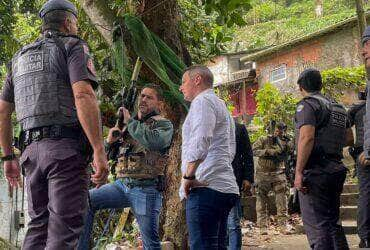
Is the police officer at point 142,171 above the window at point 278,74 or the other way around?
the other way around

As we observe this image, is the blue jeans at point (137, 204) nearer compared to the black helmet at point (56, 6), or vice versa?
the black helmet at point (56, 6)

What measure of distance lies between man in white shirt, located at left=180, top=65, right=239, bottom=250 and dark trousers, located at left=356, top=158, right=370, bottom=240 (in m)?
2.25

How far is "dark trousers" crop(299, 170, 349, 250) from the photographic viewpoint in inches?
173

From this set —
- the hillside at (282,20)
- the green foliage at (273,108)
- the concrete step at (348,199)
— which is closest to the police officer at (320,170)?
the concrete step at (348,199)

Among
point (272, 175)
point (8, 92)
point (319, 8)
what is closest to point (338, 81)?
point (272, 175)

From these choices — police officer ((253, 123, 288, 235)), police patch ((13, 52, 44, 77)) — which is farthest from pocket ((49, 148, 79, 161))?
police officer ((253, 123, 288, 235))

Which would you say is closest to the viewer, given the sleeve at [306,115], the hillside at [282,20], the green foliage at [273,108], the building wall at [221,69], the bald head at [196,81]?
the bald head at [196,81]

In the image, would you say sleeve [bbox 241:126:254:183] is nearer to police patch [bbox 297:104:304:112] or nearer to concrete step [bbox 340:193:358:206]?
police patch [bbox 297:104:304:112]

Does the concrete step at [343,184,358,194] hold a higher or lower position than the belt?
lower

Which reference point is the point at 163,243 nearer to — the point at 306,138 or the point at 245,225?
the point at 306,138

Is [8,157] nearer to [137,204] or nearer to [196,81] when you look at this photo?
[137,204]

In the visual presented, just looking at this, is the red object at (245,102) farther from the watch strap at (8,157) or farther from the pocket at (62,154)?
the pocket at (62,154)

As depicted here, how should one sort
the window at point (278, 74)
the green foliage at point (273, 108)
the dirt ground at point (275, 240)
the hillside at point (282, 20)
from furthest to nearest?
1. the hillside at point (282, 20)
2. the window at point (278, 74)
3. the green foliage at point (273, 108)
4. the dirt ground at point (275, 240)

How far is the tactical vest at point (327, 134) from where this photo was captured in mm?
4559
